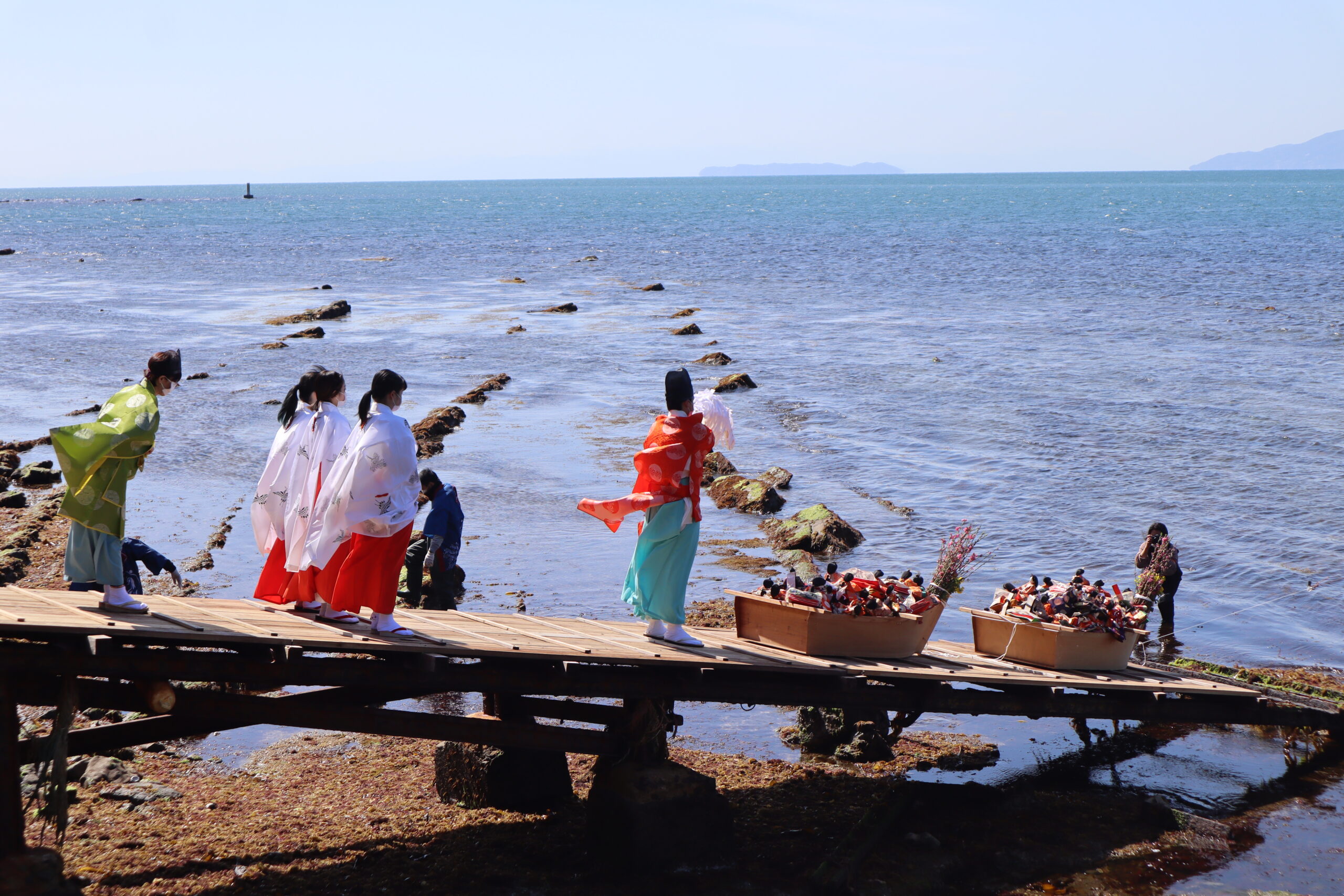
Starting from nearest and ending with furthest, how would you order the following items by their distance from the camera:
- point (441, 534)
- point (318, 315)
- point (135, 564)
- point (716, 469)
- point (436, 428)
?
point (135, 564) → point (441, 534) → point (716, 469) → point (436, 428) → point (318, 315)

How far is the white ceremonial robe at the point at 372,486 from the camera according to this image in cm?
804

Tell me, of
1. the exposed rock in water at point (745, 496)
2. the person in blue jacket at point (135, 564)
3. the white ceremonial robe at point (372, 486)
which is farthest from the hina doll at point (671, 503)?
the exposed rock in water at point (745, 496)

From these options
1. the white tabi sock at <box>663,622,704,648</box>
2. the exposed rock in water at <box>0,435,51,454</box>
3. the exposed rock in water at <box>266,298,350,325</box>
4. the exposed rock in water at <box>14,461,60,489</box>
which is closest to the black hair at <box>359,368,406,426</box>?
the white tabi sock at <box>663,622,704,648</box>

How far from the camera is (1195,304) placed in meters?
51.0

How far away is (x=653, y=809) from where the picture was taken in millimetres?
8289

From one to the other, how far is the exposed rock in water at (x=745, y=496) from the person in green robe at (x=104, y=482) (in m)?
12.7

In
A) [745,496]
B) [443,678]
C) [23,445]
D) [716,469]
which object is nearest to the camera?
[443,678]

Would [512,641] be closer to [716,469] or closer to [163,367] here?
[163,367]

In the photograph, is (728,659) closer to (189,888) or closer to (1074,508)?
(189,888)

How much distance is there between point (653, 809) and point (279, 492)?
3589mm

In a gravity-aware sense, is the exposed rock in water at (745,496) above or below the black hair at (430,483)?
below

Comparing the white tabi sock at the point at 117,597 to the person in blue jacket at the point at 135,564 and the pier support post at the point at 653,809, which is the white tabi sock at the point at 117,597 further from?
the pier support post at the point at 653,809

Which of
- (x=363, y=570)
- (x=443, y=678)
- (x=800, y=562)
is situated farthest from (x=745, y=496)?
(x=443, y=678)

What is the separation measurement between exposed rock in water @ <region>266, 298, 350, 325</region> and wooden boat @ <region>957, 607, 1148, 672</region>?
124 ft
